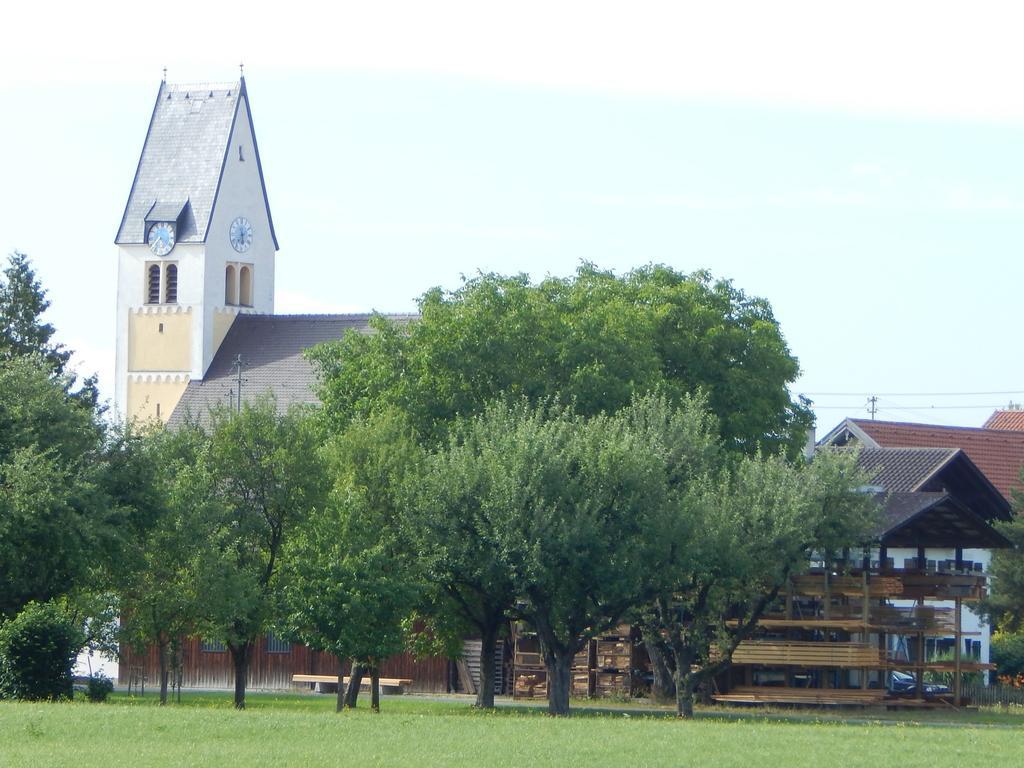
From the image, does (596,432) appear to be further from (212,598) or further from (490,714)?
(212,598)

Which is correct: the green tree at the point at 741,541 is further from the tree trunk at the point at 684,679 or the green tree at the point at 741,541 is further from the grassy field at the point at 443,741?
the grassy field at the point at 443,741

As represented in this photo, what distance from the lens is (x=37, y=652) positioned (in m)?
36.5

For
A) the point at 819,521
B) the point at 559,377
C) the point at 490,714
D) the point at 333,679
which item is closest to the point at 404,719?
the point at 490,714

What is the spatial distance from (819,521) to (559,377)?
9233 mm

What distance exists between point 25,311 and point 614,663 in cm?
3224

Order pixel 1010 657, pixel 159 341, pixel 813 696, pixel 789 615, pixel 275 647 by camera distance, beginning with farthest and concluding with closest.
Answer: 1. pixel 159 341
2. pixel 275 647
3. pixel 1010 657
4. pixel 789 615
5. pixel 813 696

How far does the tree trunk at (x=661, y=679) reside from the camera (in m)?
49.1

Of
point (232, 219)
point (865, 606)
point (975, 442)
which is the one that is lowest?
point (865, 606)

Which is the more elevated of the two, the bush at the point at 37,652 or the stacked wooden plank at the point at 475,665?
the bush at the point at 37,652

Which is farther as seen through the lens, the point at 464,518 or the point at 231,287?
the point at 231,287

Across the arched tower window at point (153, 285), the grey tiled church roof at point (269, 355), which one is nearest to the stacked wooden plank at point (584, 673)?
the grey tiled church roof at point (269, 355)

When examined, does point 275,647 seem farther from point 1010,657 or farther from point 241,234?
point 241,234

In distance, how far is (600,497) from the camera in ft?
130

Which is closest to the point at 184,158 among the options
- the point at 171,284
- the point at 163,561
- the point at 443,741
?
the point at 171,284
